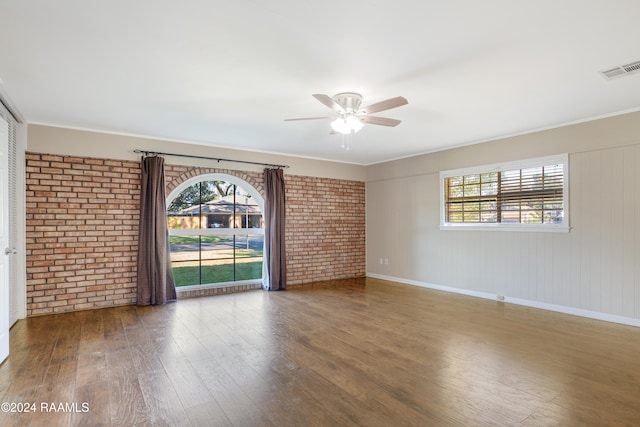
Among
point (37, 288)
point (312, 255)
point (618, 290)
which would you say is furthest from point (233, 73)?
point (618, 290)

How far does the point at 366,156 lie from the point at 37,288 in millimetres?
5584

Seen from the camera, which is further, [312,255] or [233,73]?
[312,255]

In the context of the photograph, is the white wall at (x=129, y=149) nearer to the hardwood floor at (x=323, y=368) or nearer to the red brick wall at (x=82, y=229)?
the red brick wall at (x=82, y=229)

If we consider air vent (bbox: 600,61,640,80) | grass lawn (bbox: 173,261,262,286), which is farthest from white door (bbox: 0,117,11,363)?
air vent (bbox: 600,61,640,80)

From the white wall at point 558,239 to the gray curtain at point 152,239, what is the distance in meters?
4.39

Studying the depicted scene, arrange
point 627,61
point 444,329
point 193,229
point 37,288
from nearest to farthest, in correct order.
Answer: point 627,61
point 444,329
point 37,288
point 193,229

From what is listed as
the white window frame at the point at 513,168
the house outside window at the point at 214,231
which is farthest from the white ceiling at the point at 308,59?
the house outside window at the point at 214,231

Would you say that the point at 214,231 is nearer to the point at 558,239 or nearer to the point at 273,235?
the point at 273,235

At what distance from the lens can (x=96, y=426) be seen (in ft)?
6.60

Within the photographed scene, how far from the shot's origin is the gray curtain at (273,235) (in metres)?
6.03

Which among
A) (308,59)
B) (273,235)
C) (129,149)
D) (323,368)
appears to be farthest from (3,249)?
(273,235)

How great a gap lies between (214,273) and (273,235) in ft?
4.00

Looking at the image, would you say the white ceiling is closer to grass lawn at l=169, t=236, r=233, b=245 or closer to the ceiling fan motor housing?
the ceiling fan motor housing

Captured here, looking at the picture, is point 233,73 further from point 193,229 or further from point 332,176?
point 332,176
